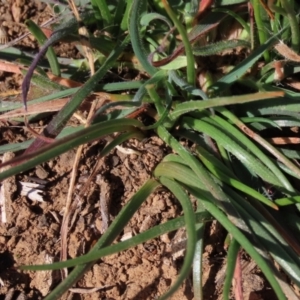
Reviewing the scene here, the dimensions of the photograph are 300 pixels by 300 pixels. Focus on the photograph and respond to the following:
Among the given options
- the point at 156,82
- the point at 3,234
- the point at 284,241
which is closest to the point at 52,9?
the point at 156,82

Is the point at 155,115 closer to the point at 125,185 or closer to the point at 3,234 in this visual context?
the point at 125,185

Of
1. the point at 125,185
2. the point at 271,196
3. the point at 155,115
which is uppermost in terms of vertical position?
the point at 155,115

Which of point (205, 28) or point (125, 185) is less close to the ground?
point (205, 28)

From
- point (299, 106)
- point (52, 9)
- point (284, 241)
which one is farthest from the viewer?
point (52, 9)

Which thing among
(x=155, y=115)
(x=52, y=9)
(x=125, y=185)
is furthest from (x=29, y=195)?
(x=52, y=9)

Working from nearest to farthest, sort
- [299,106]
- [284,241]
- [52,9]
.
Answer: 1. [284,241]
2. [299,106]
3. [52,9]

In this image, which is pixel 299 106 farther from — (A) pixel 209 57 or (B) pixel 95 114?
(B) pixel 95 114

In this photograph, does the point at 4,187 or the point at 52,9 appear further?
the point at 52,9
